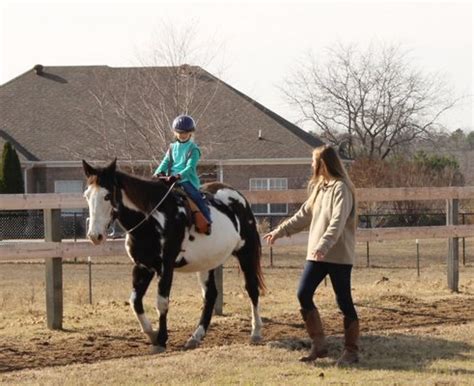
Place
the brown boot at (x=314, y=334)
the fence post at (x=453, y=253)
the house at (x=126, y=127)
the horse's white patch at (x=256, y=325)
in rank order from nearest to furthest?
the brown boot at (x=314, y=334), the horse's white patch at (x=256, y=325), the fence post at (x=453, y=253), the house at (x=126, y=127)

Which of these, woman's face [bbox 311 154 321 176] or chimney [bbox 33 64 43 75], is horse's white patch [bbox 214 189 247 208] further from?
chimney [bbox 33 64 43 75]

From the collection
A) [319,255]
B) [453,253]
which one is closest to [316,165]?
[319,255]

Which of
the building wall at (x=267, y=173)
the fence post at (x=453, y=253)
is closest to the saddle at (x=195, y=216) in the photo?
the fence post at (x=453, y=253)

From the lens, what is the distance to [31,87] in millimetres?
42062

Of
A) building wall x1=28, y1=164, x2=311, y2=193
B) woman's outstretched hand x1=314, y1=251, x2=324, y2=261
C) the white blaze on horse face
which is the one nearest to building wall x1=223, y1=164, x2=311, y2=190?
building wall x1=28, y1=164, x2=311, y2=193

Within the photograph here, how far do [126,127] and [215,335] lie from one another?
85.5 feet

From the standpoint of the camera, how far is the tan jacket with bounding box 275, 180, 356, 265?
8180mm

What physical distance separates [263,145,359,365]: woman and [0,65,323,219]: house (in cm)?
2615

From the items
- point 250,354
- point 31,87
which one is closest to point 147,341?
point 250,354

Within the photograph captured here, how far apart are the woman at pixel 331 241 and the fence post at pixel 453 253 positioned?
6700 mm

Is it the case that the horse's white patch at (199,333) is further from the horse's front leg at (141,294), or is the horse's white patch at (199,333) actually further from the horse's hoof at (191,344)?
the horse's front leg at (141,294)

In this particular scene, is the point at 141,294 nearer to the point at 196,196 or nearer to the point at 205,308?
the point at 205,308

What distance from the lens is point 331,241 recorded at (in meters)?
8.16

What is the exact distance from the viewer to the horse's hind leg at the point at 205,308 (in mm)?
9688
